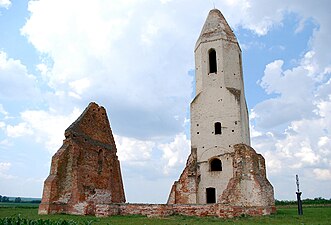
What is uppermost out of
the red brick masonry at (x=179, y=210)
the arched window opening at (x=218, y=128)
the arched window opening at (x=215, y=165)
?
the arched window opening at (x=218, y=128)

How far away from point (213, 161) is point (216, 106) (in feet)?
13.3

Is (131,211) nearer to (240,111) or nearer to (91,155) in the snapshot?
(91,155)

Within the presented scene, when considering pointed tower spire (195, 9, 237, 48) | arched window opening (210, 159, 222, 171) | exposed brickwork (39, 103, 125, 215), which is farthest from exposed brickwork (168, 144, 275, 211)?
pointed tower spire (195, 9, 237, 48)

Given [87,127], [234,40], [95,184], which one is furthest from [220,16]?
[95,184]

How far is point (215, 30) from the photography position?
26391 mm

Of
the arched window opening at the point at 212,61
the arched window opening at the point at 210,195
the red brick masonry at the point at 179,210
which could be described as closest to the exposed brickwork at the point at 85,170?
the red brick masonry at the point at 179,210

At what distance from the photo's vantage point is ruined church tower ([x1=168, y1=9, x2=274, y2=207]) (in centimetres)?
2122

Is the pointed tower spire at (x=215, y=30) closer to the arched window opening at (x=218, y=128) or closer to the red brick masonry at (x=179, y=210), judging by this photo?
the arched window opening at (x=218, y=128)

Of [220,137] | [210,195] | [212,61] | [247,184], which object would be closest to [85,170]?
[210,195]

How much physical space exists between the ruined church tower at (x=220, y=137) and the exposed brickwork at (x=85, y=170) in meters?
5.05

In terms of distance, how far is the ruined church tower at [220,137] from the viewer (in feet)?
69.6

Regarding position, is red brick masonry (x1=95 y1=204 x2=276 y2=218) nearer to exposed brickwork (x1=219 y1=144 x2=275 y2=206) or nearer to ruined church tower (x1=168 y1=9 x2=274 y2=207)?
exposed brickwork (x1=219 y1=144 x2=275 y2=206)

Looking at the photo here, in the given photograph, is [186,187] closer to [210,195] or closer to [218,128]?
[210,195]

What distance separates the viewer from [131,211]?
1922 centimetres
